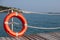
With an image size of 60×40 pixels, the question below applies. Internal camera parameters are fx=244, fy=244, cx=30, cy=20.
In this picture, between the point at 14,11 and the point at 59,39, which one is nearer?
the point at 59,39

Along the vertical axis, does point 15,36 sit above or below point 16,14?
below

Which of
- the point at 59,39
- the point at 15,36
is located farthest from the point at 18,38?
the point at 59,39

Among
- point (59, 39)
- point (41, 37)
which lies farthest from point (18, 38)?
point (59, 39)

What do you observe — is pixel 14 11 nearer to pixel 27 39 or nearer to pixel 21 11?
pixel 21 11

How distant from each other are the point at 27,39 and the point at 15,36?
1.63 feet

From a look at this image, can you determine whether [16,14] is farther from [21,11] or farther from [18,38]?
[18,38]

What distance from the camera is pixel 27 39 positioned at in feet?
26.7

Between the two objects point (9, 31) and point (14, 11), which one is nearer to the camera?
point (9, 31)

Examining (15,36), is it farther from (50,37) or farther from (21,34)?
(50,37)

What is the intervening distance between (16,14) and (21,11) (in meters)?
0.28

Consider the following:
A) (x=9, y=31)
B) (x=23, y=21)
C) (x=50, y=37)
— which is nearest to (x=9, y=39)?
(x=9, y=31)

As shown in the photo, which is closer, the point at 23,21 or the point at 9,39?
the point at 9,39

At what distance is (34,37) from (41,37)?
0.25 metres

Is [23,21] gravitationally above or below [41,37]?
above
